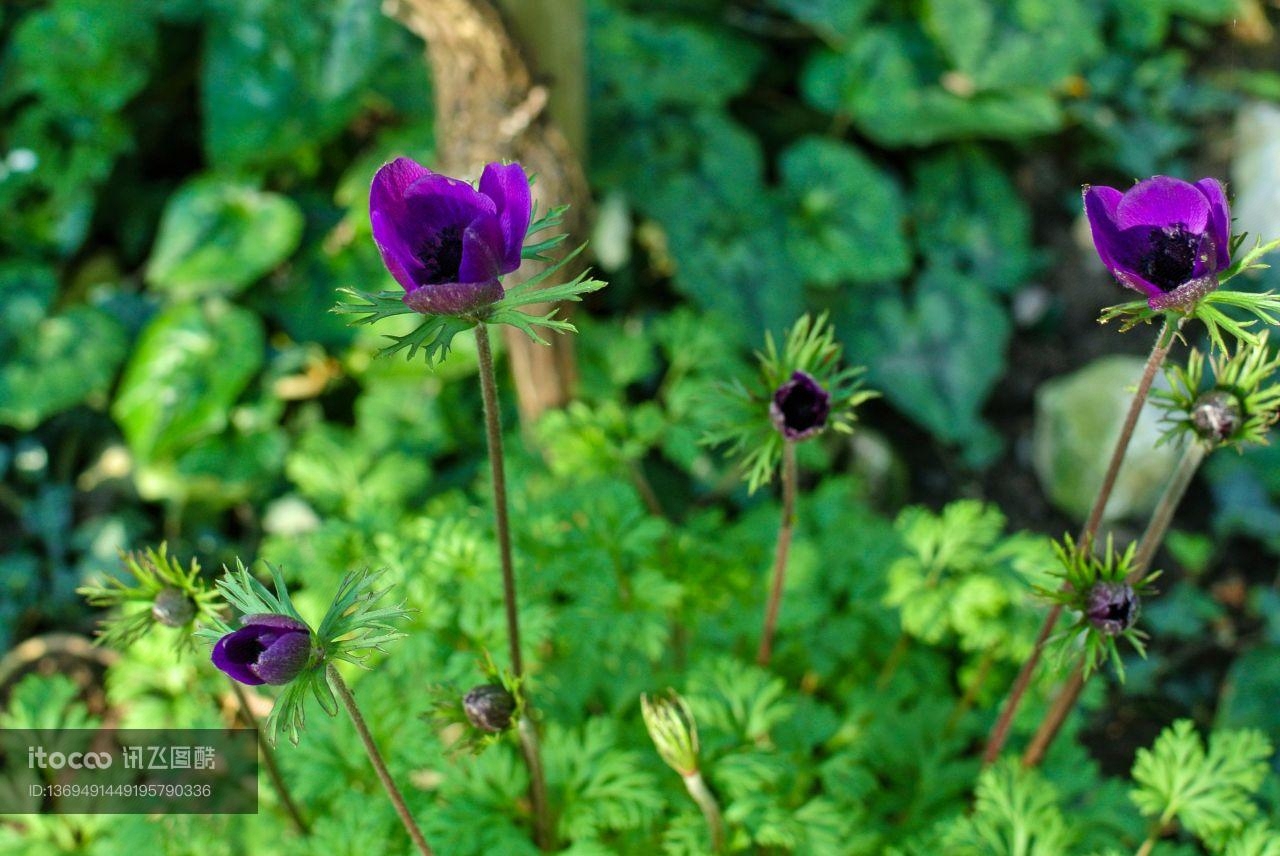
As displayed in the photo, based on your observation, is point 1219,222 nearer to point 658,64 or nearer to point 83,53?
point 658,64

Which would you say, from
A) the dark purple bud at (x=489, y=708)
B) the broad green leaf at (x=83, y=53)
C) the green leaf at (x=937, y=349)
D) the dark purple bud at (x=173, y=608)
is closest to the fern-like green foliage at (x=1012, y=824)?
the dark purple bud at (x=489, y=708)

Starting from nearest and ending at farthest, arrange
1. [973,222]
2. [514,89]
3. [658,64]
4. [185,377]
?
1. [514,89]
2. [185,377]
3. [658,64]
4. [973,222]

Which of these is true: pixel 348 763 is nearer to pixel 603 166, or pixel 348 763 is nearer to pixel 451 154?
pixel 451 154

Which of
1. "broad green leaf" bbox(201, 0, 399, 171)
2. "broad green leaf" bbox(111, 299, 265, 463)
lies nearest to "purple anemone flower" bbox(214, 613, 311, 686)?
"broad green leaf" bbox(111, 299, 265, 463)

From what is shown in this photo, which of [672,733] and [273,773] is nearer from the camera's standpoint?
[672,733]

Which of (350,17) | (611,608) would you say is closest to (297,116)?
(350,17)

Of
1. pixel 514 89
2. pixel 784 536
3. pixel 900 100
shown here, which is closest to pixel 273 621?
pixel 784 536

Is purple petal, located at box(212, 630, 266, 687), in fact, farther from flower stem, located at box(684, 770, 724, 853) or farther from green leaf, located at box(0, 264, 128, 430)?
green leaf, located at box(0, 264, 128, 430)
